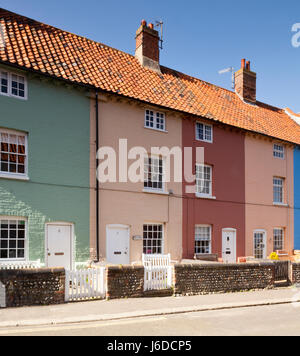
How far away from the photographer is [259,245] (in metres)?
22.9

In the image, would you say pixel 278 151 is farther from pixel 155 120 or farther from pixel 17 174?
pixel 17 174

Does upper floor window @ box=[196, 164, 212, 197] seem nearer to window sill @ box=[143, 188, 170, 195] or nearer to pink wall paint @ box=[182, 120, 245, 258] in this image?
pink wall paint @ box=[182, 120, 245, 258]

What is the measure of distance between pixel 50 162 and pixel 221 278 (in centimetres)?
773

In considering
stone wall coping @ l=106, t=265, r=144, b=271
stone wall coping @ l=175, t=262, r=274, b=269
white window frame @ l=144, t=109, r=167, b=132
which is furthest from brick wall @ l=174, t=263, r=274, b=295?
white window frame @ l=144, t=109, r=167, b=132

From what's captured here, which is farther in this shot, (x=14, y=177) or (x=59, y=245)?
(x=59, y=245)

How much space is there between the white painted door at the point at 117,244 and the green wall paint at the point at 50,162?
1129 millimetres

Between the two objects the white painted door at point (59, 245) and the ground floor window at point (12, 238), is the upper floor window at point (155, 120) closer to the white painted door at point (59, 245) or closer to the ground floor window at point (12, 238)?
the white painted door at point (59, 245)

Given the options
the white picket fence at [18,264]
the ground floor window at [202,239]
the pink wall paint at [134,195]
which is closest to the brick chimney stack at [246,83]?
the pink wall paint at [134,195]

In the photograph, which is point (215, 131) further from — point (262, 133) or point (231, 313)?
point (231, 313)

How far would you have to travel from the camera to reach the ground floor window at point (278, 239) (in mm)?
24016

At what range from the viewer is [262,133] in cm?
2273

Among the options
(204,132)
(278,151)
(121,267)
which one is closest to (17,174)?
(121,267)

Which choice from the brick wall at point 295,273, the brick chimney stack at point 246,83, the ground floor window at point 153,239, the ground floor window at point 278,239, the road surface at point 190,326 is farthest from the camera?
the brick chimney stack at point 246,83
